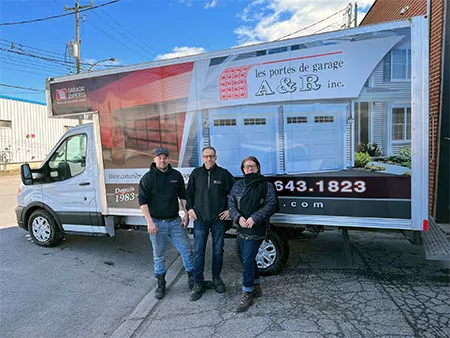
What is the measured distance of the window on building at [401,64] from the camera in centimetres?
326

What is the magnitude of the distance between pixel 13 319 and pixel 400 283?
4418 mm

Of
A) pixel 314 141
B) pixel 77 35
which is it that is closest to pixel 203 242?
pixel 314 141

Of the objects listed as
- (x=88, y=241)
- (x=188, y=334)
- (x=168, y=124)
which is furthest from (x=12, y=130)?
(x=188, y=334)

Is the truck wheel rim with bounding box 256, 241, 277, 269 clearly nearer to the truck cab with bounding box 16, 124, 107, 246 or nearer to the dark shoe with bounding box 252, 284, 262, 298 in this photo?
the dark shoe with bounding box 252, 284, 262, 298

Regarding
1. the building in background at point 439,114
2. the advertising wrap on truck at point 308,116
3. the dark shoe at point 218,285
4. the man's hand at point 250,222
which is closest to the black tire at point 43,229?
the advertising wrap on truck at point 308,116

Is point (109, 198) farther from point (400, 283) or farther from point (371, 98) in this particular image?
point (400, 283)

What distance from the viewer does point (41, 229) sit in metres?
5.67

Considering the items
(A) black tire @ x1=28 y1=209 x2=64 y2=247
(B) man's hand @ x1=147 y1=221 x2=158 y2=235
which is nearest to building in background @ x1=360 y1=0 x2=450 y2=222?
(B) man's hand @ x1=147 y1=221 x2=158 y2=235

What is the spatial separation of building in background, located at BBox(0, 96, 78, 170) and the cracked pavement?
2047cm

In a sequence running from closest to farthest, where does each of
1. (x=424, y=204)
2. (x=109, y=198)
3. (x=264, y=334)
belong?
(x=264, y=334), (x=424, y=204), (x=109, y=198)

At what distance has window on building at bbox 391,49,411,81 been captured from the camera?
326 cm

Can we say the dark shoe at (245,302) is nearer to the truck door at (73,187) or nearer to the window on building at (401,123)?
the window on building at (401,123)

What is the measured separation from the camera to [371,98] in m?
3.42

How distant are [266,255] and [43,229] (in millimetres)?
4021
